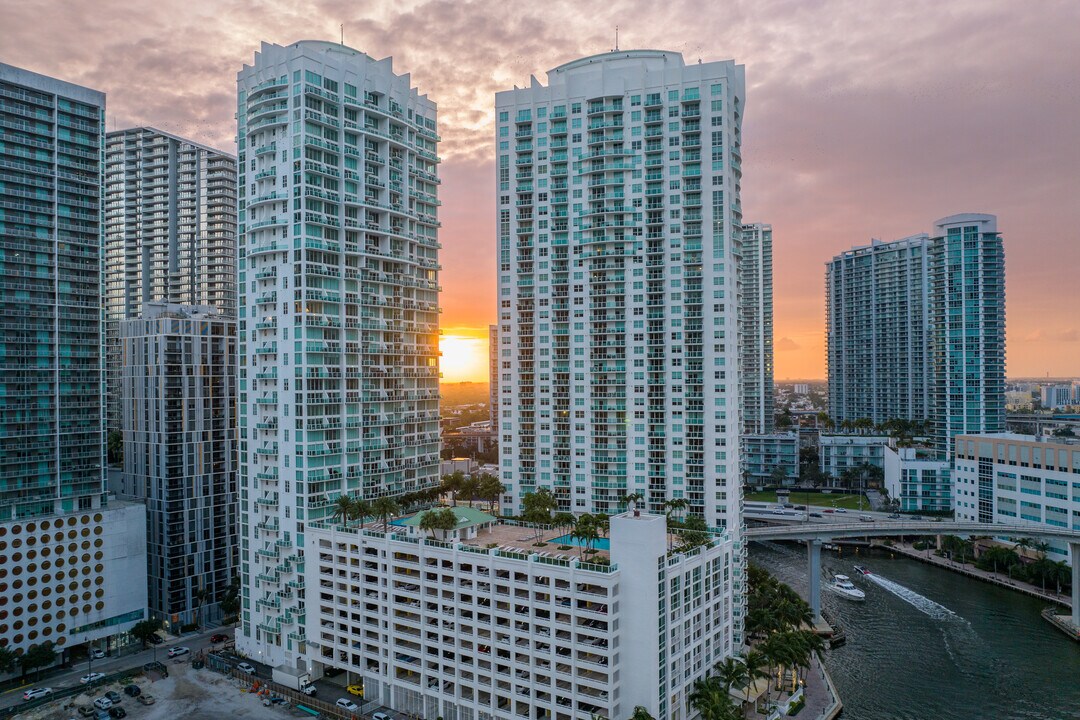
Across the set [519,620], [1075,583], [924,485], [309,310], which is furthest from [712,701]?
[924,485]

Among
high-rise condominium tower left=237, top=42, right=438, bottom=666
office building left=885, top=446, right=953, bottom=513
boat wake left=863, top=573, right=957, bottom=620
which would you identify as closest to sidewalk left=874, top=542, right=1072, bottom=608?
boat wake left=863, top=573, right=957, bottom=620

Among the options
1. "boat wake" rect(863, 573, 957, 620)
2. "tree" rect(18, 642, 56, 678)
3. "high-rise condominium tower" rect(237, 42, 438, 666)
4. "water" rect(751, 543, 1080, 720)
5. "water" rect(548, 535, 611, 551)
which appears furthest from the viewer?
"boat wake" rect(863, 573, 957, 620)

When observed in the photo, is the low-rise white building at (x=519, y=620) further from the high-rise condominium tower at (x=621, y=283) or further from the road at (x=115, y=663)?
the road at (x=115, y=663)

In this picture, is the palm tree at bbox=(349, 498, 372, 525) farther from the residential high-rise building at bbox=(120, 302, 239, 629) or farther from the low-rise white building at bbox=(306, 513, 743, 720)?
the residential high-rise building at bbox=(120, 302, 239, 629)

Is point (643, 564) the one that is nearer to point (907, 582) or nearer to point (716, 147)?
point (716, 147)

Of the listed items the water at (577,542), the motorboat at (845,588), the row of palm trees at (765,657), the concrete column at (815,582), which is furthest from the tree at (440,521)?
the motorboat at (845,588)

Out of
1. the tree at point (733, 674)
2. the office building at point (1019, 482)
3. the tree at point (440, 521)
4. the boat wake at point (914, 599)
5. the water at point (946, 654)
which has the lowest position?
the boat wake at point (914, 599)

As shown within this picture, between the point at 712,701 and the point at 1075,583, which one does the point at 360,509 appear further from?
the point at 1075,583
